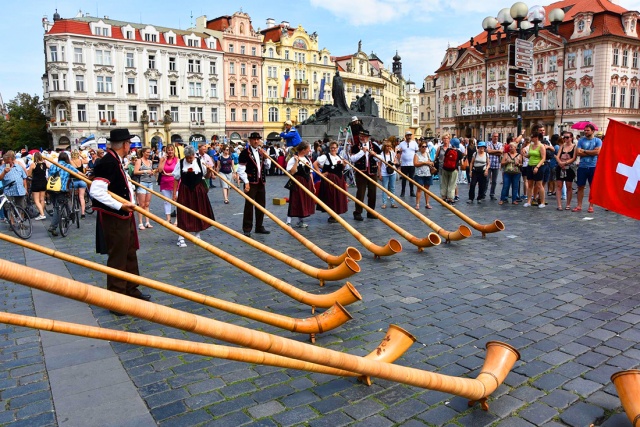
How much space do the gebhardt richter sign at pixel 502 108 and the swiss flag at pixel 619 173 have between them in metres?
54.5

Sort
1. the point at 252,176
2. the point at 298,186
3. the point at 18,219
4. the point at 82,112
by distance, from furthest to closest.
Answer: the point at 82,112
the point at 18,219
the point at 298,186
the point at 252,176

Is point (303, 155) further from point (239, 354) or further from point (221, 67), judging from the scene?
point (221, 67)

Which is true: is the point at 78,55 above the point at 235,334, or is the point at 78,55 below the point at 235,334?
above

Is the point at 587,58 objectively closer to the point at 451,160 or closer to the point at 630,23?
the point at 630,23

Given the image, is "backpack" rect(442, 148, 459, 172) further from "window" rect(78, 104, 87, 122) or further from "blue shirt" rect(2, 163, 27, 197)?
"window" rect(78, 104, 87, 122)

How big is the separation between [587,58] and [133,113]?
52150 mm

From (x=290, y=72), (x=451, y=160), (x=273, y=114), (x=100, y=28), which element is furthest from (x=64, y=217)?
(x=290, y=72)

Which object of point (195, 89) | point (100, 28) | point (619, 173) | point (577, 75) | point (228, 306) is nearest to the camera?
point (228, 306)

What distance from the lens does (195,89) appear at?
6631 cm

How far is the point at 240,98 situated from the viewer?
70.9 m

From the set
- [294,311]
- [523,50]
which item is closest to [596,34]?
[523,50]

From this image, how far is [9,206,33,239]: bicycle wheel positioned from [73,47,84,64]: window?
Result: 2108 inches

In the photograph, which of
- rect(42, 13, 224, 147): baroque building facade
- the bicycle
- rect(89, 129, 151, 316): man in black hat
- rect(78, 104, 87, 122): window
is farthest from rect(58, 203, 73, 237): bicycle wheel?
rect(78, 104, 87, 122): window

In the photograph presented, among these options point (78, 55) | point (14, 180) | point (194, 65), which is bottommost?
point (14, 180)
